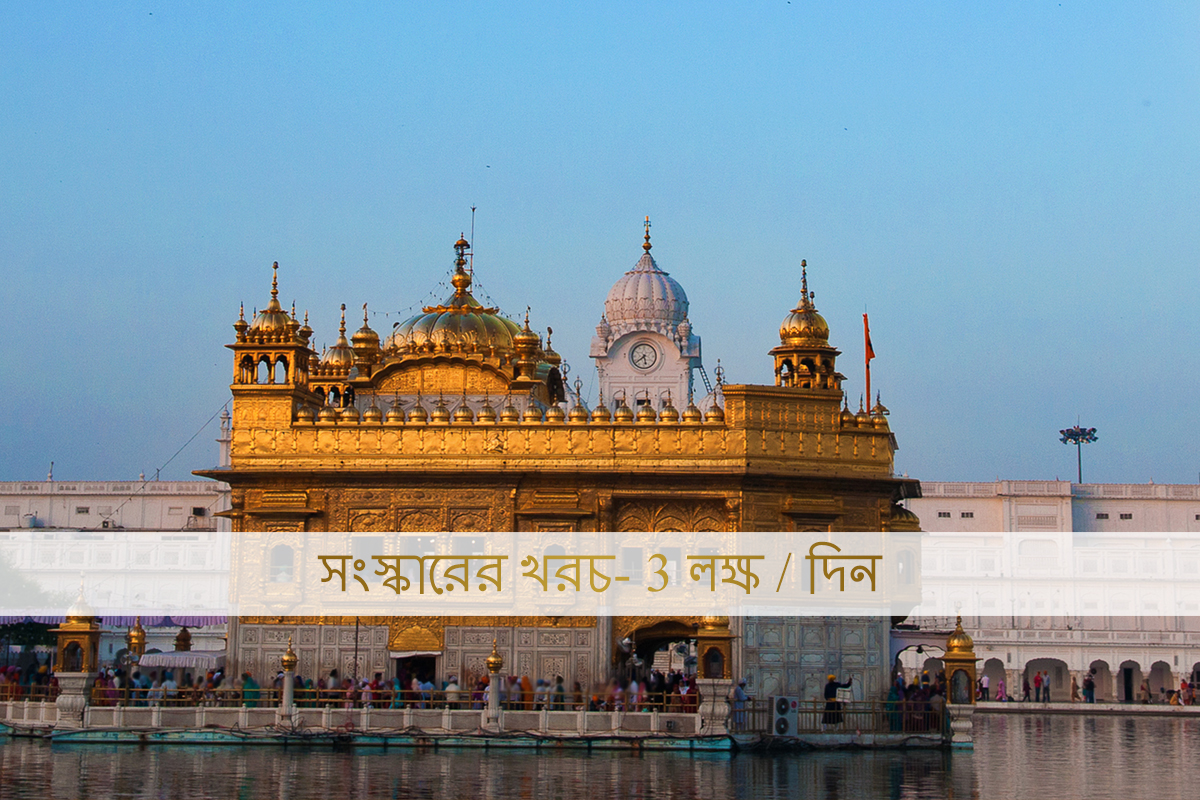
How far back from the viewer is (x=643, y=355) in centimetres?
7506

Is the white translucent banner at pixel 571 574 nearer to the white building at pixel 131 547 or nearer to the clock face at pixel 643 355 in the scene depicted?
the white building at pixel 131 547

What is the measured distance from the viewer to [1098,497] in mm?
73625

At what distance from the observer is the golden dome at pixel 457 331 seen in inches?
1359

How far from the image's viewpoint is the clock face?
245ft

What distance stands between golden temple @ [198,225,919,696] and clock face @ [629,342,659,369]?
42.5 metres

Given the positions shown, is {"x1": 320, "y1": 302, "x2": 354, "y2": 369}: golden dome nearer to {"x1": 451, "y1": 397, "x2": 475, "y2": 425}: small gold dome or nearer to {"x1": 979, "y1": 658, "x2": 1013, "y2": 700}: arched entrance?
{"x1": 451, "y1": 397, "x2": 475, "y2": 425}: small gold dome

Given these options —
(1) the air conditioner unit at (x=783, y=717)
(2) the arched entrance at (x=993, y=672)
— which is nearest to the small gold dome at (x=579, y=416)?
(1) the air conditioner unit at (x=783, y=717)

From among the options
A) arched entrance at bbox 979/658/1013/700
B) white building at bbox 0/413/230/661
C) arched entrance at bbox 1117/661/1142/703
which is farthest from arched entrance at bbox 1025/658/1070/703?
white building at bbox 0/413/230/661

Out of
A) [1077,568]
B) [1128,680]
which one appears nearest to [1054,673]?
[1128,680]

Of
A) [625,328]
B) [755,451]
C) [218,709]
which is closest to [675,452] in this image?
[755,451]

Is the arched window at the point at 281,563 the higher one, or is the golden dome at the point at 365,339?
the golden dome at the point at 365,339

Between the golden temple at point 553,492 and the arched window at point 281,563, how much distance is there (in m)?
0.05

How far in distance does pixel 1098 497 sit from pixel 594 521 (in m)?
48.5

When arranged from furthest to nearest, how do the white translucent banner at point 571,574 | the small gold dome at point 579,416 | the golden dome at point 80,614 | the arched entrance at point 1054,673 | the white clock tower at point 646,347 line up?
the white clock tower at point 646,347 → the arched entrance at point 1054,673 → the small gold dome at point 579,416 → the white translucent banner at point 571,574 → the golden dome at point 80,614
